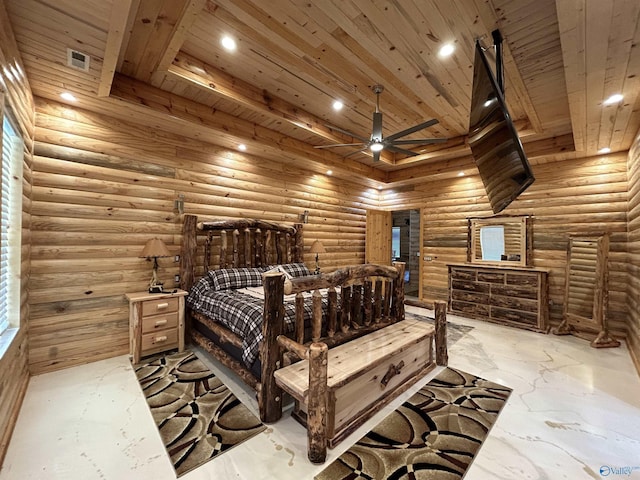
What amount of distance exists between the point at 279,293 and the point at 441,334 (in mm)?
2113

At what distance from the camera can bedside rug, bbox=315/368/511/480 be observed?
1702 millimetres

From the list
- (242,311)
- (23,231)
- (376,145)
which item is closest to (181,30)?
(376,145)

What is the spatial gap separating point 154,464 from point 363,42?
3614mm

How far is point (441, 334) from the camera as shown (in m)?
3.13

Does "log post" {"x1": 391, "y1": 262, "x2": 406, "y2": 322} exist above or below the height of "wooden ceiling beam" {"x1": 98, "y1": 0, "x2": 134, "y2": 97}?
below

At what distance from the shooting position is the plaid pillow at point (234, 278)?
3.61m

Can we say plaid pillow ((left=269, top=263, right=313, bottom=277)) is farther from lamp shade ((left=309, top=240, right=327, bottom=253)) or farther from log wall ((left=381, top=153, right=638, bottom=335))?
log wall ((left=381, top=153, right=638, bottom=335))

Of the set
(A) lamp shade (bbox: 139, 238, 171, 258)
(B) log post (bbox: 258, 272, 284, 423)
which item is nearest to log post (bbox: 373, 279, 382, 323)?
(B) log post (bbox: 258, 272, 284, 423)

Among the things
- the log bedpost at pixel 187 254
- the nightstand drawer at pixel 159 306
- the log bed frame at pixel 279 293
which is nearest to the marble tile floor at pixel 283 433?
the log bed frame at pixel 279 293

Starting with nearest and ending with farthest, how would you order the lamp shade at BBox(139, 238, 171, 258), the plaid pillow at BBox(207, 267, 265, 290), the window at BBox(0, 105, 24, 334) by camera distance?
the window at BBox(0, 105, 24, 334), the lamp shade at BBox(139, 238, 171, 258), the plaid pillow at BBox(207, 267, 265, 290)

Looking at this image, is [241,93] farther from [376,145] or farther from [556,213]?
[556,213]

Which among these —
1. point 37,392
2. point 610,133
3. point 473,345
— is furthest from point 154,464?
point 610,133

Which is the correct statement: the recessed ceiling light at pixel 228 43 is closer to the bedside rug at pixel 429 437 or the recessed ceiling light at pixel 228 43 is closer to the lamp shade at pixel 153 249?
the lamp shade at pixel 153 249

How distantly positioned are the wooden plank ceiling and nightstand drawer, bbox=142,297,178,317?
86.5 inches
